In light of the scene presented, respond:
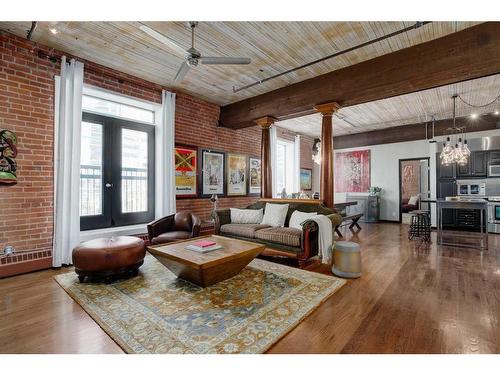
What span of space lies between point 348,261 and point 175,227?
2.91m

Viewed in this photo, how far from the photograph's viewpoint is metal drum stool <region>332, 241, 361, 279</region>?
3186 mm

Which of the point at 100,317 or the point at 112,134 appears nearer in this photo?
the point at 100,317

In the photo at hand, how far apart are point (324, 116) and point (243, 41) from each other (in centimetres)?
198

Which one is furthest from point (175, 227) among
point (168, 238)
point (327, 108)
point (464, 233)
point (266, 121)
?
point (464, 233)

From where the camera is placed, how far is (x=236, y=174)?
20.7 ft

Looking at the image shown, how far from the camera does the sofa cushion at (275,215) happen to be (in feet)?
14.6

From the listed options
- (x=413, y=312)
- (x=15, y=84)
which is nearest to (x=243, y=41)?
(x=15, y=84)

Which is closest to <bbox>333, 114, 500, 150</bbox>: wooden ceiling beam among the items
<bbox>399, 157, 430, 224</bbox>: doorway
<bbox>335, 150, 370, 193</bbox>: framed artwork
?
<bbox>335, 150, 370, 193</bbox>: framed artwork

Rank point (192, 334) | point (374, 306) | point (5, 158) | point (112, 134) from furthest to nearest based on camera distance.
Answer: point (112, 134) < point (5, 158) < point (374, 306) < point (192, 334)

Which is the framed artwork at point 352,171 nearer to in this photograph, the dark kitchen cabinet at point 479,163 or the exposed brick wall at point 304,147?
the exposed brick wall at point 304,147

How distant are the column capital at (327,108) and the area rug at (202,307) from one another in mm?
2796

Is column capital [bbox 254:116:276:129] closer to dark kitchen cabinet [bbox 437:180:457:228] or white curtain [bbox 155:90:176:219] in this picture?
white curtain [bbox 155:90:176:219]

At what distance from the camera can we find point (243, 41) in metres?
3.31

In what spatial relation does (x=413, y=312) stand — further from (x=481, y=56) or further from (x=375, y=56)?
(x=375, y=56)
